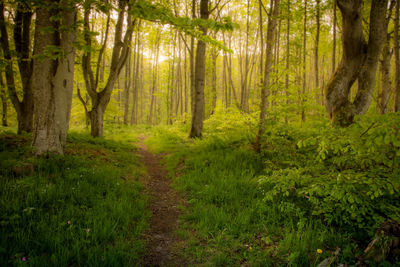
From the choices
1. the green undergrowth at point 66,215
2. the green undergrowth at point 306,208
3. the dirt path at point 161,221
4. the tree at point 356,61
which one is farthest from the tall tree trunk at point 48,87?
the tree at point 356,61

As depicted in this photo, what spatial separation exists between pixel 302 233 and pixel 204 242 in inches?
57.4

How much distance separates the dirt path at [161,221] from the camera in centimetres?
248

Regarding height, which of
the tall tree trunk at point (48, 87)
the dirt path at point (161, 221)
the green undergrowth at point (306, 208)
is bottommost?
the dirt path at point (161, 221)

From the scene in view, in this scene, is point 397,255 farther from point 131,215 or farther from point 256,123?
point 256,123

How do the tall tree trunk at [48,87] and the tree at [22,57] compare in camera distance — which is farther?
the tree at [22,57]

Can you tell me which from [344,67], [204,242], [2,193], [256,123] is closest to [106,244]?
[204,242]

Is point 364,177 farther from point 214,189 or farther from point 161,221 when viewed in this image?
point 161,221

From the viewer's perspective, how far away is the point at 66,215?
9.00 ft

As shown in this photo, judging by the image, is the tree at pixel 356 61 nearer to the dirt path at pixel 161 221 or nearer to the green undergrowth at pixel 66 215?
the dirt path at pixel 161 221

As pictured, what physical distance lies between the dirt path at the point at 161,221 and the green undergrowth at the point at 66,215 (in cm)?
19

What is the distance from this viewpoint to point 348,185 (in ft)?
8.14

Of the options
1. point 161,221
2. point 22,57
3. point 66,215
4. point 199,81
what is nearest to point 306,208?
point 161,221

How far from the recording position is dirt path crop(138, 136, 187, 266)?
8.15 ft

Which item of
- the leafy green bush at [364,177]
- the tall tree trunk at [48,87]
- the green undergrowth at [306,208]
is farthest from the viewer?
the tall tree trunk at [48,87]
